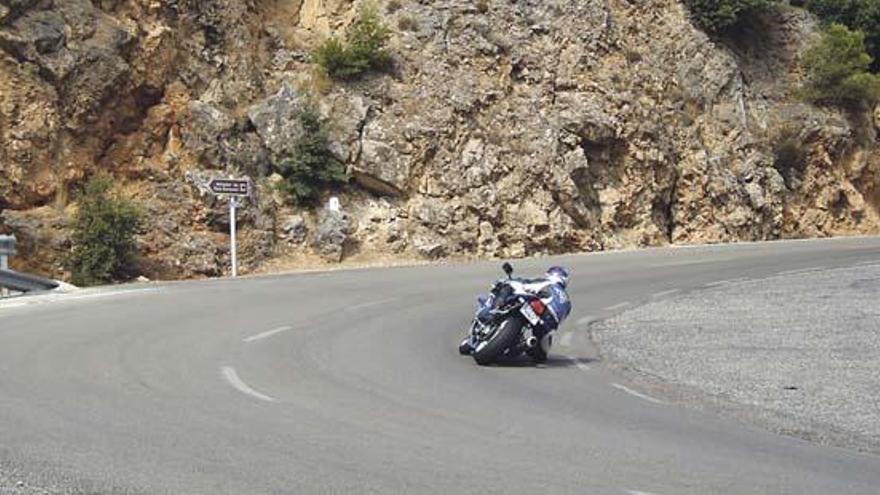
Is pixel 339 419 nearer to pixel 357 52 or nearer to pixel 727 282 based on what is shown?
pixel 727 282

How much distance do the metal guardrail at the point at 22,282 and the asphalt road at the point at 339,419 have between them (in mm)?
3719

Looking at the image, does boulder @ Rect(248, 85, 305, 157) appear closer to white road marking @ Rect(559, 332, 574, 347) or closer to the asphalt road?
the asphalt road

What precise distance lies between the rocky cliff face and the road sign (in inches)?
78.7

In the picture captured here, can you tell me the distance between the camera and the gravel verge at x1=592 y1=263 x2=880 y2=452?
9.95 meters

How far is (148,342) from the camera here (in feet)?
45.3

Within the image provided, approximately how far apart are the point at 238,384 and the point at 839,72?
37.8 meters

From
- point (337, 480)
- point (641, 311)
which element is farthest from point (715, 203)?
point (337, 480)

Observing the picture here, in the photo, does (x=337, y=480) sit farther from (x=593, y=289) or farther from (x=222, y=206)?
(x=222, y=206)

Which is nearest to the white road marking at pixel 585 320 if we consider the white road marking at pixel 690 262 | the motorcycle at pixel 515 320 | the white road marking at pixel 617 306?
the white road marking at pixel 617 306

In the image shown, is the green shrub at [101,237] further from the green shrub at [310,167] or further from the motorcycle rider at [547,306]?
the motorcycle rider at [547,306]

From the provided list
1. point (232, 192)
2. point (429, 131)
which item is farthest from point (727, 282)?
point (232, 192)

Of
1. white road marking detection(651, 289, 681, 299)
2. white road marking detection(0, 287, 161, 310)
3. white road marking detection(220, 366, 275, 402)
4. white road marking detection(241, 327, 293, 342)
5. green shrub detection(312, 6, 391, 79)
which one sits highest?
green shrub detection(312, 6, 391, 79)

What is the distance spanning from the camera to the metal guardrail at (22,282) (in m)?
21.0

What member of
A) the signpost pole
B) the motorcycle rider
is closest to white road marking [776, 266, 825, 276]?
the signpost pole
